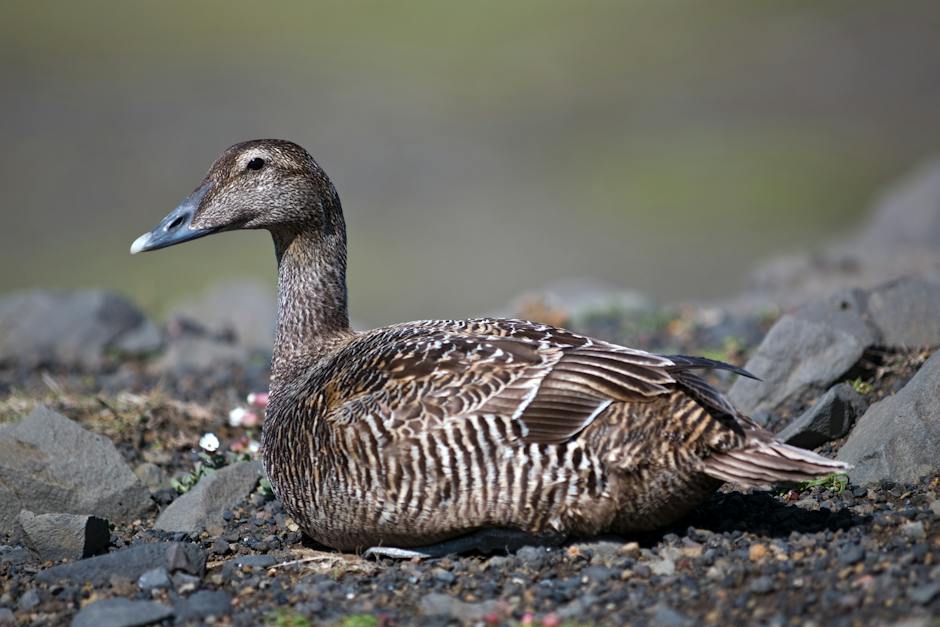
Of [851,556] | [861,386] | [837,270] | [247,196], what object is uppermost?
[837,270]

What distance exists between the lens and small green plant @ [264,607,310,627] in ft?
16.3

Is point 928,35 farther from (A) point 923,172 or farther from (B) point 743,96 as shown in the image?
(A) point 923,172

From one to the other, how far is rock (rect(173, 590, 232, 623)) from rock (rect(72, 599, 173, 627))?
51 mm

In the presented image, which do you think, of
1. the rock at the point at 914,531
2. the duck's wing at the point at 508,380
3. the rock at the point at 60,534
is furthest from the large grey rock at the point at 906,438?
the rock at the point at 60,534

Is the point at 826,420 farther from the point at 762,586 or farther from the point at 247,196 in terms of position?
the point at 247,196

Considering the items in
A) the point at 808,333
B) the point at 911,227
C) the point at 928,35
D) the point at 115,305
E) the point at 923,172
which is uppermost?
the point at 928,35

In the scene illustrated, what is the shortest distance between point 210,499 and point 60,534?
875mm

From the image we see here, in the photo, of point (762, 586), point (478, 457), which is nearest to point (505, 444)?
point (478, 457)

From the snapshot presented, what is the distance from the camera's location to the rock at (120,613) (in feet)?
16.4

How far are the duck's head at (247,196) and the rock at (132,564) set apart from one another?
5.60ft

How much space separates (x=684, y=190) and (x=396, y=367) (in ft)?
60.6

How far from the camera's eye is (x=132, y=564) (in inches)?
220

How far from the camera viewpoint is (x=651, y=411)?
544cm

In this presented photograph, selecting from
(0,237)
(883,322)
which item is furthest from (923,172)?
(0,237)
